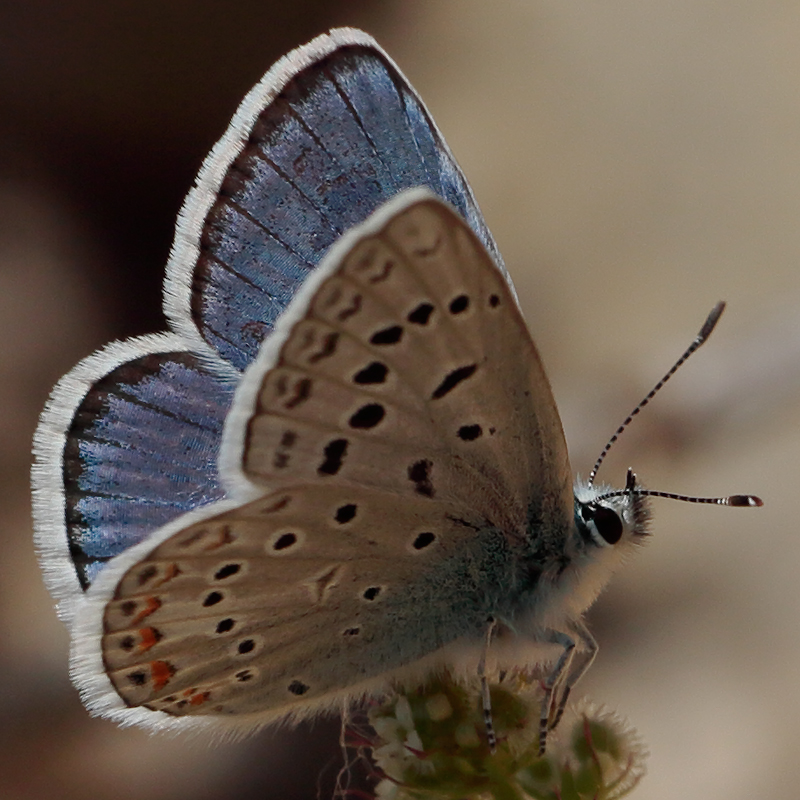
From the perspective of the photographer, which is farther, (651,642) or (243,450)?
(651,642)

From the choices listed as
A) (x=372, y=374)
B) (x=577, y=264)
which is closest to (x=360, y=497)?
(x=372, y=374)

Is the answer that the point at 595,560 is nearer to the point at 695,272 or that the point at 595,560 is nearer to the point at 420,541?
the point at 420,541

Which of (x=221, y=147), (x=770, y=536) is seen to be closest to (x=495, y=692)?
(x=221, y=147)

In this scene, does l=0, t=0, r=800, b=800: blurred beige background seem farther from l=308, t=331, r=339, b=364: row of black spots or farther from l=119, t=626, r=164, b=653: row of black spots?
l=308, t=331, r=339, b=364: row of black spots

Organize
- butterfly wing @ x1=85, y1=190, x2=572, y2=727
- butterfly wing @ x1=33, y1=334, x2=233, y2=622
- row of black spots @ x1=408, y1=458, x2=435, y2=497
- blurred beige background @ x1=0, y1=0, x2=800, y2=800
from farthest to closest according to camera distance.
Result: blurred beige background @ x1=0, y1=0, x2=800, y2=800 < butterfly wing @ x1=33, y1=334, x2=233, y2=622 < row of black spots @ x1=408, y1=458, x2=435, y2=497 < butterfly wing @ x1=85, y1=190, x2=572, y2=727

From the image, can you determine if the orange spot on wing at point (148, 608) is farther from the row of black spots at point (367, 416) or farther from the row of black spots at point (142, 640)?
the row of black spots at point (367, 416)

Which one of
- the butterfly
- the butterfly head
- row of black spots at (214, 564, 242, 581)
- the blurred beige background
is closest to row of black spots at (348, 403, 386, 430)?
the butterfly
